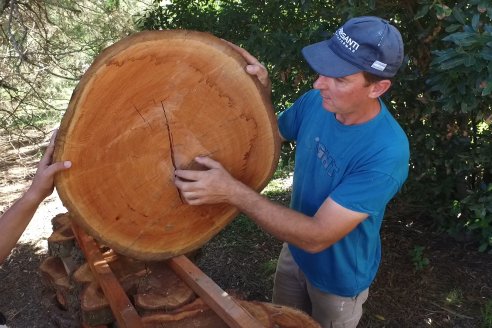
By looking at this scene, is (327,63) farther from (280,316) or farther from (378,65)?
(280,316)

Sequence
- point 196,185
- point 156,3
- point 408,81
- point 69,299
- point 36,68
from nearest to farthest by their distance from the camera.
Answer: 1. point 196,185
2. point 69,299
3. point 408,81
4. point 156,3
5. point 36,68

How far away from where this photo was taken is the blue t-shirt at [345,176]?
165 cm

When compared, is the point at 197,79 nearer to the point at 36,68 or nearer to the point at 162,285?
the point at 162,285

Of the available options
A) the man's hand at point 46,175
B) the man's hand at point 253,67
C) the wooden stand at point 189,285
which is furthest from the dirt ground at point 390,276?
the man's hand at point 253,67

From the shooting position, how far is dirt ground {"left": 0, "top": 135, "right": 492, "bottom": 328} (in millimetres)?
3146

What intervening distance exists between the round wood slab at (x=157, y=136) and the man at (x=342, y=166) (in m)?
0.10

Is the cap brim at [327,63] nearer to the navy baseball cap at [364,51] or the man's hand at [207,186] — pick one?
the navy baseball cap at [364,51]

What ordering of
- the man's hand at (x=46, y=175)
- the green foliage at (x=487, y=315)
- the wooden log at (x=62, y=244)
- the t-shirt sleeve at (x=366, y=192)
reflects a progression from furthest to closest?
the green foliage at (x=487, y=315)
the wooden log at (x=62, y=244)
the t-shirt sleeve at (x=366, y=192)
the man's hand at (x=46, y=175)

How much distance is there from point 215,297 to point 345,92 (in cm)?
85

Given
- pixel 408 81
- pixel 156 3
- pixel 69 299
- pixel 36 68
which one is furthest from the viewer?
pixel 36 68

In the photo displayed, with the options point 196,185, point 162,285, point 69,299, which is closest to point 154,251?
point 162,285

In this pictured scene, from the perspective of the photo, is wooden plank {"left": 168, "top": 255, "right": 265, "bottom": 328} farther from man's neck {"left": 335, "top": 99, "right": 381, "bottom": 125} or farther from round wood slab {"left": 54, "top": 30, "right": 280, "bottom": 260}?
man's neck {"left": 335, "top": 99, "right": 381, "bottom": 125}

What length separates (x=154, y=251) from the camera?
185 cm

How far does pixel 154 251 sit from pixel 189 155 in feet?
1.29
